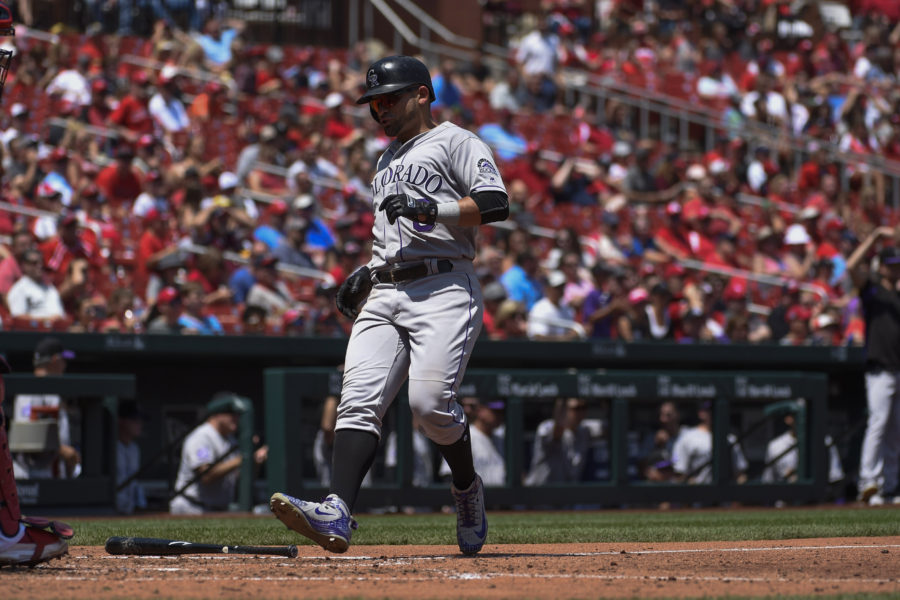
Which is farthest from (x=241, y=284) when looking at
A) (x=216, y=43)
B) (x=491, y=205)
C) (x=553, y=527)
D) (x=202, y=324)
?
(x=491, y=205)

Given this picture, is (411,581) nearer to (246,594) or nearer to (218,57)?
(246,594)

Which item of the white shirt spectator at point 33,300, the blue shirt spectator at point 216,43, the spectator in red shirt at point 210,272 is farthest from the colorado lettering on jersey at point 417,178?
the blue shirt spectator at point 216,43

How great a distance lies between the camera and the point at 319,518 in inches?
206

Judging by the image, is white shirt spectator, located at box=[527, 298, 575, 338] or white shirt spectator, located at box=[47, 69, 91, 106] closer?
white shirt spectator, located at box=[527, 298, 575, 338]

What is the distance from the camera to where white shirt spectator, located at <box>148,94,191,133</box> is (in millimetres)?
15227

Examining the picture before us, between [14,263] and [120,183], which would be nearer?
[14,263]

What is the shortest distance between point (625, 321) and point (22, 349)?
5.36 meters

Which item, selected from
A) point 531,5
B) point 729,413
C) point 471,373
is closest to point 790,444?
point 729,413

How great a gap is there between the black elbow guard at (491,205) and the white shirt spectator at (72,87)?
1024 centimetres

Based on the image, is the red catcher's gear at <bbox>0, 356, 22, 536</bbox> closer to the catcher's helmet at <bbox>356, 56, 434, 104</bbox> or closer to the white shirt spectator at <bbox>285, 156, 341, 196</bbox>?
the catcher's helmet at <bbox>356, 56, 434, 104</bbox>

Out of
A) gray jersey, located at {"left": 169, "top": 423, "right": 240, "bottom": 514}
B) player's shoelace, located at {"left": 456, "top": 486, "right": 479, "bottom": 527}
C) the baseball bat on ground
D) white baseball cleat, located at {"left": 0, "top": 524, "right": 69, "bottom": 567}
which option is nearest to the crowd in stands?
Answer: gray jersey, located at {"left": 169, "top": 423, "right": 240, "bottom": 514}

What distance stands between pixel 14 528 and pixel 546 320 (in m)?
8.63

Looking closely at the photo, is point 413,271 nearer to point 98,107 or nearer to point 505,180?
point 98,107

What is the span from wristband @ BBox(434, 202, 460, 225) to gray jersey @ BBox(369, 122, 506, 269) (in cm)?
17
